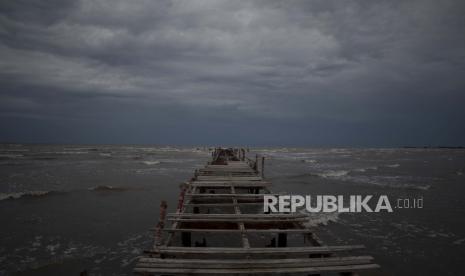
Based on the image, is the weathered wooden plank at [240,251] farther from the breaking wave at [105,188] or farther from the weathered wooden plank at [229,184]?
the breaking wave at [105,188]

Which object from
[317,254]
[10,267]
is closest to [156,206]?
[10,267]

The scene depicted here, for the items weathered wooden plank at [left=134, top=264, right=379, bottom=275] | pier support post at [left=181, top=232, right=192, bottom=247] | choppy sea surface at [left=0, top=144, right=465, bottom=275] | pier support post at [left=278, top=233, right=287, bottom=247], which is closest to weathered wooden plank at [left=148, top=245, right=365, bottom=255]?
weathered wooden plank at [left=134, top=264, right=379, bottom=275]

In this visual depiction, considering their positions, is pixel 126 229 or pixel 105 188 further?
pixel 105 188

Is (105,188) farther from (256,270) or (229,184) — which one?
(256,270)

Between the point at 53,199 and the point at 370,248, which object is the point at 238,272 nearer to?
the point at 370,248

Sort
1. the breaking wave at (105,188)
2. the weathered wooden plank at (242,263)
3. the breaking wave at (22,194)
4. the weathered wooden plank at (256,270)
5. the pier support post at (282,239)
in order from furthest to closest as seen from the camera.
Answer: the breaking wave at (105,188) < the breaking wave at (22,194) < the pier support post at (282,239) < the weathered wooden plank at (242,263) < the weathered wooden plank at (256,270)

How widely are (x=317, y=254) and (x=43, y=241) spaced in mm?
9614

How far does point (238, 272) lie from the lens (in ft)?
16.0

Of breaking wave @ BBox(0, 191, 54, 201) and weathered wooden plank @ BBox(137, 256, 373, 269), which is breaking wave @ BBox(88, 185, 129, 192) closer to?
breaking wave @ BBox(0, 191, 54, 201)

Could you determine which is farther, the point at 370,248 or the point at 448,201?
the point at 448,201

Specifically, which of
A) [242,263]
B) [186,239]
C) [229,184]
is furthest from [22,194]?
[242,263]

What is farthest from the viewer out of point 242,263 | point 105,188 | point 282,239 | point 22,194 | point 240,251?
point 105,188

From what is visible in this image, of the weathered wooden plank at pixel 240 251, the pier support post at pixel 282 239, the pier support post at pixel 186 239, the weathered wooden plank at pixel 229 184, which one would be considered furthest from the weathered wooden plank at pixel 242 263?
the weathered wooden plank at pixel 229 184

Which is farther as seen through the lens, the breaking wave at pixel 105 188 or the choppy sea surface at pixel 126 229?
the breaking wave at pixel 105 188
